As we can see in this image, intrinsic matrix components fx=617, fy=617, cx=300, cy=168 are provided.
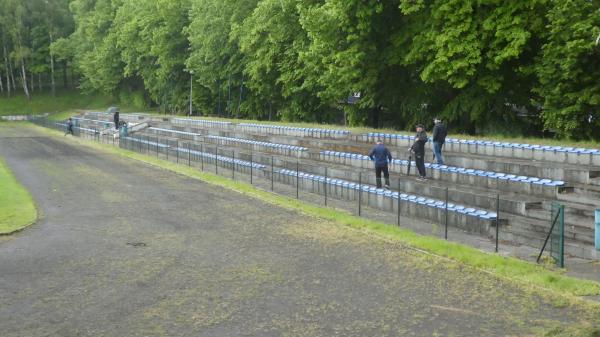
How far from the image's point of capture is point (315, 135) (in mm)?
30078

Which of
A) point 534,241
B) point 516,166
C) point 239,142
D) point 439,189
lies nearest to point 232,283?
point 534,241

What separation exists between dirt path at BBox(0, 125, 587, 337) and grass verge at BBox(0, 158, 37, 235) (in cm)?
44

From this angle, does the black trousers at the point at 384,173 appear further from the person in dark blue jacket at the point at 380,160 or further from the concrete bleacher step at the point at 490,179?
the concrete bleacher step at the point at 490,179

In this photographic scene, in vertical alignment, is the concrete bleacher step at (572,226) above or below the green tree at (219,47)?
below

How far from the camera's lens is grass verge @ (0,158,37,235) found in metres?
15.8

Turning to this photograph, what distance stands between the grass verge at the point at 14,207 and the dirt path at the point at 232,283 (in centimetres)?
44

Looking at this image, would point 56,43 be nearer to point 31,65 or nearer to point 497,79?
point 31,65

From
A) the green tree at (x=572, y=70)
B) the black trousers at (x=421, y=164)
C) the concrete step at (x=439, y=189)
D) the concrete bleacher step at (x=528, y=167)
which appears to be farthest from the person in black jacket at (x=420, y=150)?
the green tree at (x=572, y=70)

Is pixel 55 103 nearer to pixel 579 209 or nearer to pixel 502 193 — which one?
pixel 502 193

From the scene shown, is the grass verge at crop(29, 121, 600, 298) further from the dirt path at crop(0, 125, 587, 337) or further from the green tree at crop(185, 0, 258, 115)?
the green tree at crop(185, 0, 258, 115)

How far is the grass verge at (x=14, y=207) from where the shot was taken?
15.8 m

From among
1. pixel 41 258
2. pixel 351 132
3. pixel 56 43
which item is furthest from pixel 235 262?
pixel 56 43

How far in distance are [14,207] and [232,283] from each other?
1058cm

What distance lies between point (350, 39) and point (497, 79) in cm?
779
